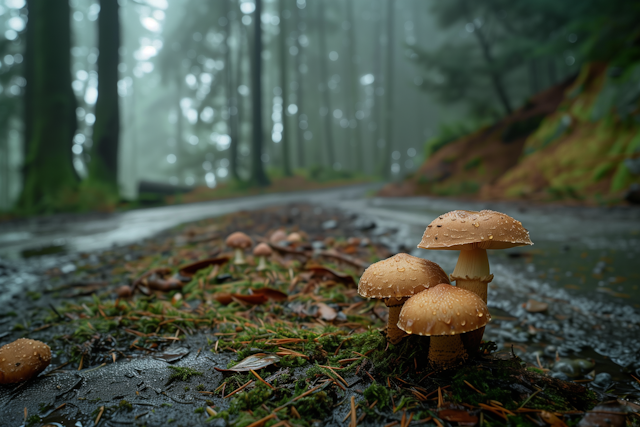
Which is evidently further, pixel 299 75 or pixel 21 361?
pixel 299 75

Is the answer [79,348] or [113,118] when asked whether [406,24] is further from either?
[79,348]

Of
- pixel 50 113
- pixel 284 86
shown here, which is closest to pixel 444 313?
pixel 50 113

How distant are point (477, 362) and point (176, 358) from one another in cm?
153

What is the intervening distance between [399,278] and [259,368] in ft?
2.61

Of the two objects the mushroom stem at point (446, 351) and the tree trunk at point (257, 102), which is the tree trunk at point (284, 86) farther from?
the mushroom stem at point (446, 351)

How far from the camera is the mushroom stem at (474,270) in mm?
1758

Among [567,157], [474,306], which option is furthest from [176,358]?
[567,157]

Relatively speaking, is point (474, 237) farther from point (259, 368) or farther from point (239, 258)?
point (239, 258)

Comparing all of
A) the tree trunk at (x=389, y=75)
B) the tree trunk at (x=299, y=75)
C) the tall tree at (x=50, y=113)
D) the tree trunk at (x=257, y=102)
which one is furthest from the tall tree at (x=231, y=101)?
the tree trunk at (x=389, y=75)

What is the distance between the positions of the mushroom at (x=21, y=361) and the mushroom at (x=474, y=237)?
→ 1.92 meters

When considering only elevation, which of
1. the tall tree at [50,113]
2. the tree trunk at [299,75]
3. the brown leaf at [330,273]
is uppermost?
the tree trunk at [299,75]

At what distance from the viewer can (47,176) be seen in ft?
33.5

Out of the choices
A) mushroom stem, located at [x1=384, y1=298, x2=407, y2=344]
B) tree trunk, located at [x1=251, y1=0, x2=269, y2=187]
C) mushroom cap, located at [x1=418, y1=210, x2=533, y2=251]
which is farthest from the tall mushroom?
tree trunk, located at [x1=251, y1=0, x2=269, y2=187]

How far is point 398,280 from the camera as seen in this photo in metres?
1.62
